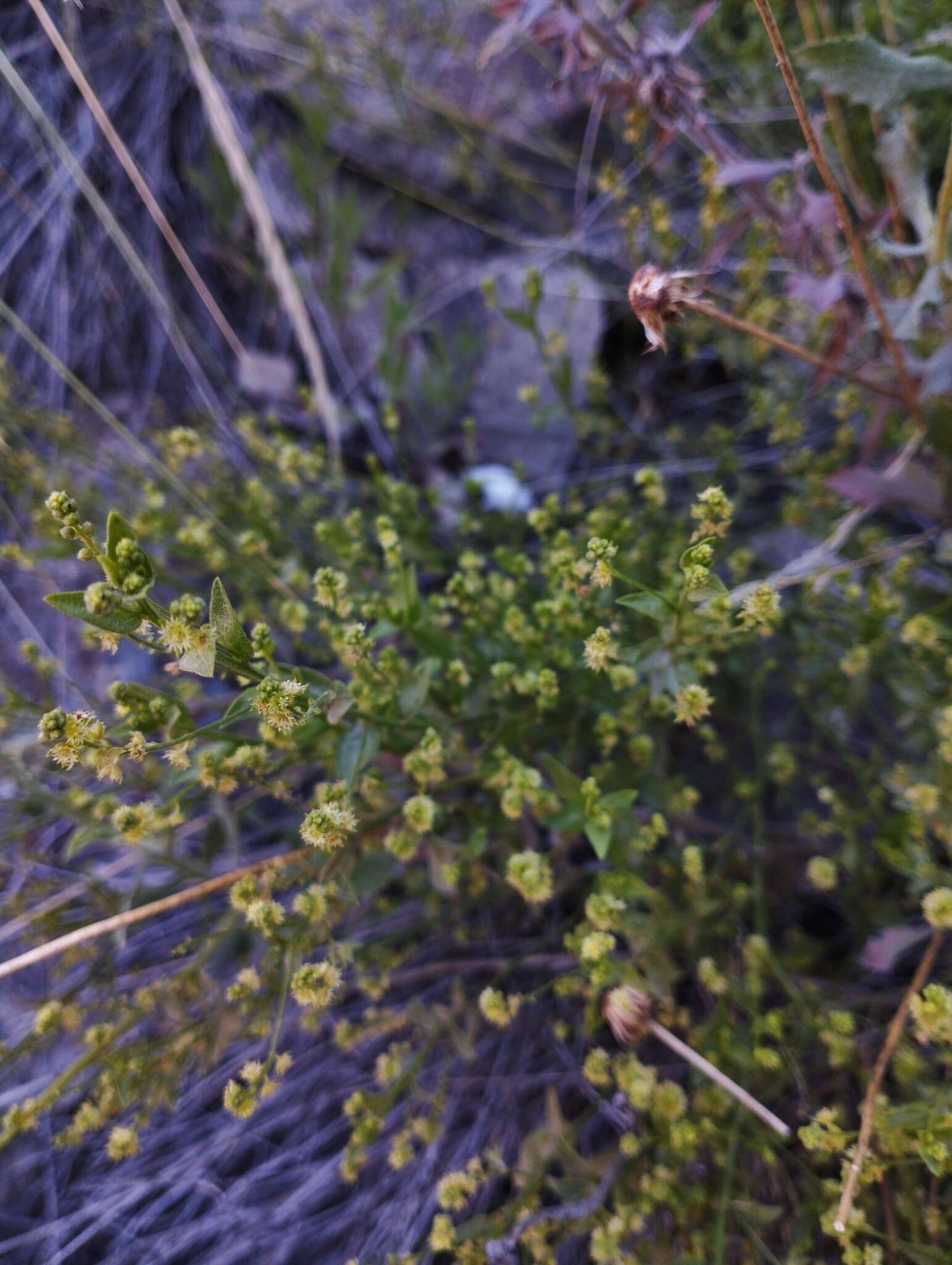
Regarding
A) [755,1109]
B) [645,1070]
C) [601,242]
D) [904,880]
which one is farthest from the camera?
[601,242]

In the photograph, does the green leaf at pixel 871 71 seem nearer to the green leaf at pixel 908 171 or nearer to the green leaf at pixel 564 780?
the green leaf at pixel 908 171

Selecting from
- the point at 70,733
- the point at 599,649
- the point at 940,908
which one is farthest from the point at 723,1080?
the point at 70,733

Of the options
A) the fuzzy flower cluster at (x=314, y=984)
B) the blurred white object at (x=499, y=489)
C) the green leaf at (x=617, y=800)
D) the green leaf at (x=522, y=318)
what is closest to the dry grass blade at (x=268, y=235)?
the blurred white object at (x=499, y=489)

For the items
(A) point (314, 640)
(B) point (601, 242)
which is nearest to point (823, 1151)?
(A) point (314, 640)

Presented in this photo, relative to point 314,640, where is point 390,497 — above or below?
above

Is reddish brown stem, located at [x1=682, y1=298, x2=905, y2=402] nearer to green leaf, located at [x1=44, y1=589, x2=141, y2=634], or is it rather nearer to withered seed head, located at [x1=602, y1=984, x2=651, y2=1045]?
green leaf, located at [x1=44, y1=589, x2=141, y2=634]

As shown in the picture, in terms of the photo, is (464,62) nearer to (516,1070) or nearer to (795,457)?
(795,457)
